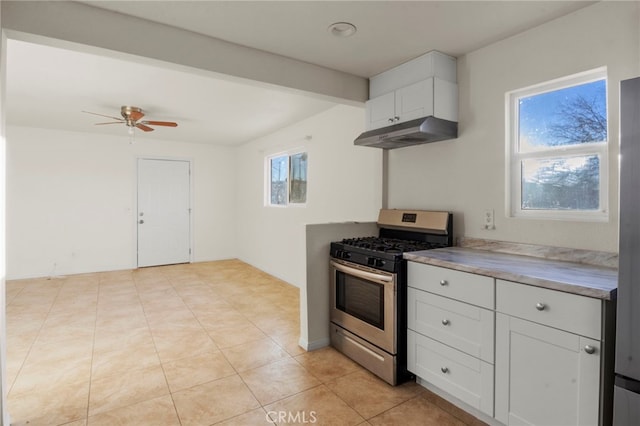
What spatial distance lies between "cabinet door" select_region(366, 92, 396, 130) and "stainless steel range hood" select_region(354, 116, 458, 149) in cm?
8

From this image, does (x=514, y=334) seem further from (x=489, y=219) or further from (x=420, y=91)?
(x=420, y=91)

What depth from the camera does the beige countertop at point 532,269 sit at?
1497 millimetres

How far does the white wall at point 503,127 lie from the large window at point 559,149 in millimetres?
72

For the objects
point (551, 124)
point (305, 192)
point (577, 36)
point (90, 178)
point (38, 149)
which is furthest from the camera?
point (90, 178)

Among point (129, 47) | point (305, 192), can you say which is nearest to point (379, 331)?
point (129, 47)

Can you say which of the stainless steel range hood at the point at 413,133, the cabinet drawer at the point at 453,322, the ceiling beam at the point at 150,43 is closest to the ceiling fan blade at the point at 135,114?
the ceiling beam at the point at 150,43

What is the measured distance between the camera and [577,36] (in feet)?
6.67

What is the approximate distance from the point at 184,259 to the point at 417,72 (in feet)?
18.9

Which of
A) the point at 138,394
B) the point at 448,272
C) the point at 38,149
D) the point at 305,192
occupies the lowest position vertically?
the point at 138,394

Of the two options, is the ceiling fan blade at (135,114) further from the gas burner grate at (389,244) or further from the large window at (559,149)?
the large window at (559,149)

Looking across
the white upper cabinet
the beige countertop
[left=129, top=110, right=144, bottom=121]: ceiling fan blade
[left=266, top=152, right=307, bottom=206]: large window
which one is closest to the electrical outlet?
the beige countertop

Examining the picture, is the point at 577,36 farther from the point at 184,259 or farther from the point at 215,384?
the point at 184,259

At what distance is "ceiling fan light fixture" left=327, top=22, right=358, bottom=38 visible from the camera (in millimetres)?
2203

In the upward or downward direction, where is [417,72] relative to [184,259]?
upward
